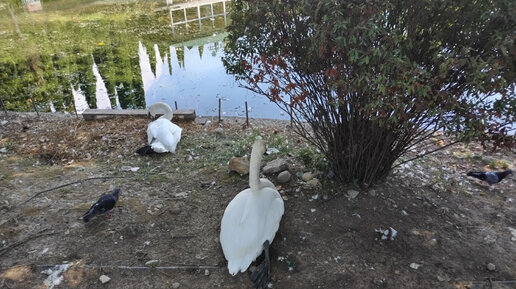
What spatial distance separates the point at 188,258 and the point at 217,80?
22.0ft

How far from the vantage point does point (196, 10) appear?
57.3ft

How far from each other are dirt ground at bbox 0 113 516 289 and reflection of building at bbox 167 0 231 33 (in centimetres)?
1141

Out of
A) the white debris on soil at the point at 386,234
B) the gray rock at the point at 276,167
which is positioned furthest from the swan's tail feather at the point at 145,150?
the white debris on soil at the point at 386,234

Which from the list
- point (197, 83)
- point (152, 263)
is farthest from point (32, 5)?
point (152, 263)

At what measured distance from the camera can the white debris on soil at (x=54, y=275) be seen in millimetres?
3259

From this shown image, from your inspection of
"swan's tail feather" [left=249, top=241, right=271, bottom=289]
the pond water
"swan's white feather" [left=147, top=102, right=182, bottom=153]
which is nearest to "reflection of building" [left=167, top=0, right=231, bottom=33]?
the pond water

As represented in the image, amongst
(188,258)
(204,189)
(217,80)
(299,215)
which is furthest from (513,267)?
(217,80)

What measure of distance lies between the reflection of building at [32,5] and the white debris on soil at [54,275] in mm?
19222

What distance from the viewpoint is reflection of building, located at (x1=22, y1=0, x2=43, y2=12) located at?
61.4 feet

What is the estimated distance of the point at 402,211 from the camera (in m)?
3.84

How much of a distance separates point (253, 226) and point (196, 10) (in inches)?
630

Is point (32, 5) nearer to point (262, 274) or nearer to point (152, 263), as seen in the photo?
point (152, 263)

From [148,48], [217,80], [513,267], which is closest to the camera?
[513,267]

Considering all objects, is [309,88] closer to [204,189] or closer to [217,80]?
[204,189]
